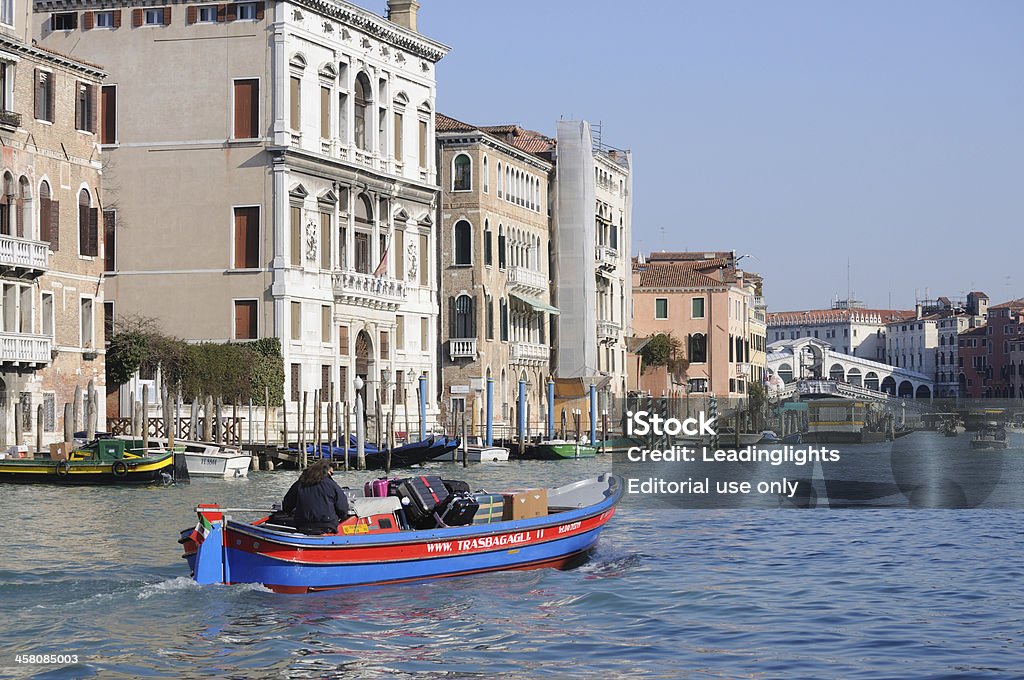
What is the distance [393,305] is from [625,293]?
20824 mm

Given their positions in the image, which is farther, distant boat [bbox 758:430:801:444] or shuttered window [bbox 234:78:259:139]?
distant boat [bbox 758:430:801:444]

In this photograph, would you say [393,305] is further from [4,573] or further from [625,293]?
[4,573]

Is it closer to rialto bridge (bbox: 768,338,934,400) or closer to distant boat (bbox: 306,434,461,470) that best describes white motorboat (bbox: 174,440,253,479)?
distant boat (bbox: 306,434,461,470)

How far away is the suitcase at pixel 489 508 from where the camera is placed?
16.8 m

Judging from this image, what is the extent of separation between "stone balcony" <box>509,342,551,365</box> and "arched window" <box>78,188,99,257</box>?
19.0m

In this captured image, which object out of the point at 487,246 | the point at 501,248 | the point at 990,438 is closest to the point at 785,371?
the point at 990,438

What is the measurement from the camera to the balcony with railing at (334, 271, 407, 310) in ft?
132

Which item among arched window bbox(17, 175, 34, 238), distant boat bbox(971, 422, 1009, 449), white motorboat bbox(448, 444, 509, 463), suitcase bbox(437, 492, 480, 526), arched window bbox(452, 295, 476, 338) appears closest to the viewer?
suitcase bbox(437, 492, 480, 526)

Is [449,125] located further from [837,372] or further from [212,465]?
[837,372]

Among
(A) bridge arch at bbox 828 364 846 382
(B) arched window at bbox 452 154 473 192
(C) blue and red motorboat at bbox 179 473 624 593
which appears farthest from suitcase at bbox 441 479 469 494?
(A) bridge arch at bbox 828 364 846 382

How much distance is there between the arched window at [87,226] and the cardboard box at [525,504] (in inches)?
703

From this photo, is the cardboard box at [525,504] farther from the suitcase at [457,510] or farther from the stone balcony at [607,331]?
the stone balcony at [607,331]

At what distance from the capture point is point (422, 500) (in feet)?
52.7

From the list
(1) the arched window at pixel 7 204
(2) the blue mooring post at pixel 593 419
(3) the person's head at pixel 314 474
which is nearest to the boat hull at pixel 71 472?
(1) the arched window at pixel 7 204
